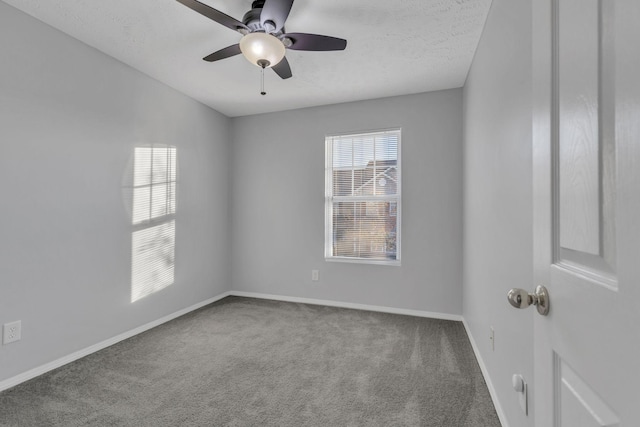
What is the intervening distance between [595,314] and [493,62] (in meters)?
1.91

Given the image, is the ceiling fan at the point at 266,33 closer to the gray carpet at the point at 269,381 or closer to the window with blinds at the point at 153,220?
the window with blinds at the point at 153,220

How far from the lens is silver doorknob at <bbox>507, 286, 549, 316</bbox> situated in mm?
737

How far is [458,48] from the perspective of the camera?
2602mm

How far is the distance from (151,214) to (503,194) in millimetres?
3107

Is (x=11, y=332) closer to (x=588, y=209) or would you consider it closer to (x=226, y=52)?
(x=226, y=52)

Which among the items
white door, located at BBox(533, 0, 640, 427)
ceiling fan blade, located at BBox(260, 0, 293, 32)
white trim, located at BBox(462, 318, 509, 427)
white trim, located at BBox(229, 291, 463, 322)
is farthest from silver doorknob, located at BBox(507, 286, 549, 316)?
white trim, located at BBox(229, 291, 463, 322)

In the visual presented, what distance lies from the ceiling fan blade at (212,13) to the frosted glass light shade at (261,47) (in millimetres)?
109

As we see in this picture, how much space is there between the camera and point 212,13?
70.4 inches

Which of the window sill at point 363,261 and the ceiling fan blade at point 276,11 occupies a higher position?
the ceiling fan blade at point 276,11

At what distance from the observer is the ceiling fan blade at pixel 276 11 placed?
1722mm

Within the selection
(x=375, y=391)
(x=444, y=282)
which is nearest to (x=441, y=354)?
(x=375, y=391)

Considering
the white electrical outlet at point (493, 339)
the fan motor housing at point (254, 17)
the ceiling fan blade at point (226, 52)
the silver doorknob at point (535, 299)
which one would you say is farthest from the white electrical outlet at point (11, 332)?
the white electrical outlet at point (493, 339)

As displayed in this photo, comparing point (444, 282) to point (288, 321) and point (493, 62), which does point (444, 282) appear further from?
point (493, 62)

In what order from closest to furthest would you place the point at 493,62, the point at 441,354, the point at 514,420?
the point at 514,420, the point at 493,62, the point at 441,354
